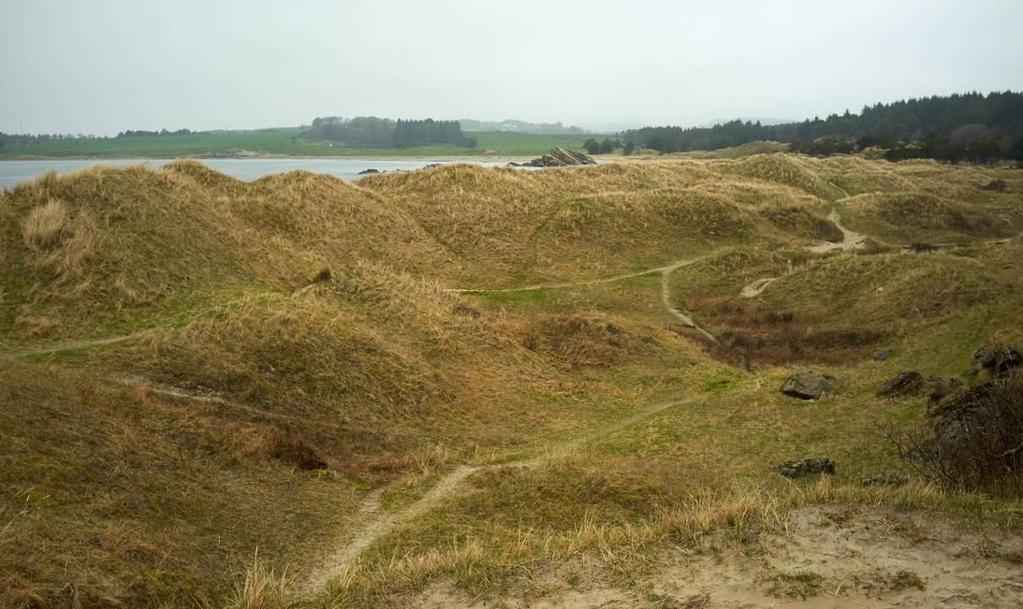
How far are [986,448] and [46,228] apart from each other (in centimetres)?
2372

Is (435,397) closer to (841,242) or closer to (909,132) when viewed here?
(841,242)

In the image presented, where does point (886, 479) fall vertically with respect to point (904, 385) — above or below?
below

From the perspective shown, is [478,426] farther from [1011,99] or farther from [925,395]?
[1011,99]

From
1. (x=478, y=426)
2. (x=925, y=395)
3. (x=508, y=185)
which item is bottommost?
(x=478, y=426)

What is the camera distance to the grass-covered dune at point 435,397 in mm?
7730

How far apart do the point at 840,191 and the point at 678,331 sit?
41.3 m

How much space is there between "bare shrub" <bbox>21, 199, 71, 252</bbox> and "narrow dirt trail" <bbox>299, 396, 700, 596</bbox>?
1457 cm

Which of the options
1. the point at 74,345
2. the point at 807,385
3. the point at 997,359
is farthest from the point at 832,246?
the point at 74,345

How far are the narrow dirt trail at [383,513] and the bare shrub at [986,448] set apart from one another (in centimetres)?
694

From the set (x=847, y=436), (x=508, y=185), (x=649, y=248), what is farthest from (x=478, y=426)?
(x=508, y=185)

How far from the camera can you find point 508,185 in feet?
142

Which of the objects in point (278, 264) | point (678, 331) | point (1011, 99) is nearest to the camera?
point (278, 264)

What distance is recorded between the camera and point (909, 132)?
13650cm

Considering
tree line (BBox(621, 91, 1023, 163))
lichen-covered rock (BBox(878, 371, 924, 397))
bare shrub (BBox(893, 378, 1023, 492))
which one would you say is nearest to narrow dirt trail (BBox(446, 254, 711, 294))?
lichen-covered rock (BBox(878, 371, 924, 397))
